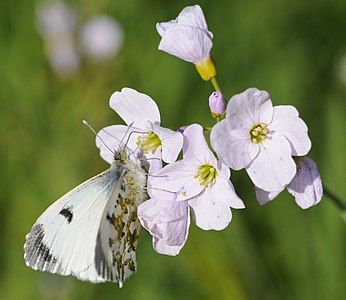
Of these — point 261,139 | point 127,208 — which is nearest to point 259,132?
point 261,139

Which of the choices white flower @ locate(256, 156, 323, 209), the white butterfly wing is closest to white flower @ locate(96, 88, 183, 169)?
the white butterfly wing

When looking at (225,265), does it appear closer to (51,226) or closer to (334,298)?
(334,298)

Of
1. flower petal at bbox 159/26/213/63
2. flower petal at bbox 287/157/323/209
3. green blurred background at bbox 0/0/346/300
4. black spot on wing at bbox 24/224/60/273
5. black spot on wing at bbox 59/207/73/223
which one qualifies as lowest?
green blurred background at bbox 0/0/346/300

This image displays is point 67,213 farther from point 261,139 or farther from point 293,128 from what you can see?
point 293,128

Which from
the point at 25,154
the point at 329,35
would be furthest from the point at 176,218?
the point at 329,35

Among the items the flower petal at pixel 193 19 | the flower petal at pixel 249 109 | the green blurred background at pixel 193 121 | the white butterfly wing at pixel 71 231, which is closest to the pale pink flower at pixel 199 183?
the flower petal at pixel 249 109

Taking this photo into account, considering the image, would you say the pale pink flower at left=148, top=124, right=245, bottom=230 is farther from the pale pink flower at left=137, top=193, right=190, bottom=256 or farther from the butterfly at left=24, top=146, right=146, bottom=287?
the butterfly at left=24, top=146, right=146, bottom=287
